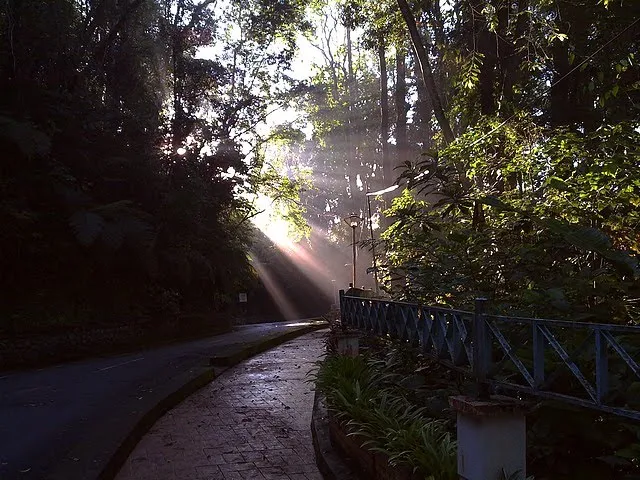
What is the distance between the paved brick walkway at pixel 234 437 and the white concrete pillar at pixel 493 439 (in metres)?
2.24

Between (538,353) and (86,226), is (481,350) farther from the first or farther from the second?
(86,226)

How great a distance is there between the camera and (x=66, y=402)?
8.77m

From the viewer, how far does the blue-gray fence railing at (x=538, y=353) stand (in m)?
2.69

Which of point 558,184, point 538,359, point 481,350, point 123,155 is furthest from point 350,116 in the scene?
point 538,359

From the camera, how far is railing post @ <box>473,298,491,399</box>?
3.55 metres

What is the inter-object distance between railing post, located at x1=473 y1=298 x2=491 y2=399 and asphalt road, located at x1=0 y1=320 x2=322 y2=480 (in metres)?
3.51

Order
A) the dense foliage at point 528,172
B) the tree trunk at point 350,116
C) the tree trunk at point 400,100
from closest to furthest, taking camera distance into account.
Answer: the dense foliage at point 528,172, the tree trunk at point 400,100, the tree trunk at point 350,116

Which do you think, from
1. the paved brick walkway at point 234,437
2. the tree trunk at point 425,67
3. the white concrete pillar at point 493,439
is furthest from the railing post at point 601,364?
the tree trunk at point 425,67

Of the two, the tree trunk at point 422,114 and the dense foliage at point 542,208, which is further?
the tree trunk at point 422,114

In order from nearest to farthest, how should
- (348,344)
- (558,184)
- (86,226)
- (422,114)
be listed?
(558,184)
(348,344)
(86,226)
(422,114)

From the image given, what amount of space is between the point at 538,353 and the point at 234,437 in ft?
14.0

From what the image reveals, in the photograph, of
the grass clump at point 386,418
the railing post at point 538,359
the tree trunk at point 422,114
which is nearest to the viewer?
the railing post at point 538,359

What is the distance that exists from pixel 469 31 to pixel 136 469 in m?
9.70

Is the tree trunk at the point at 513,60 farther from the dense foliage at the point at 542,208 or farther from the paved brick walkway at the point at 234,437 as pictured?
the paved brick walkway at the point at 234,437
